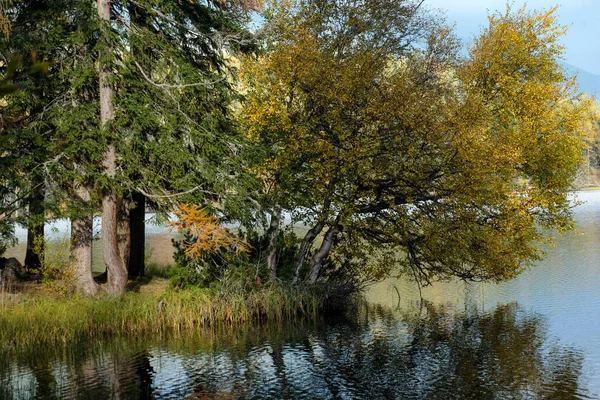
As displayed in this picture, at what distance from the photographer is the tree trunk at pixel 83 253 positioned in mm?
20156

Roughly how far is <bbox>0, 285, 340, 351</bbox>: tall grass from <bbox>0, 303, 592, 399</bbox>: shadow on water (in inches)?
29.8

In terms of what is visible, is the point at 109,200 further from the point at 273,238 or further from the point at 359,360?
the point at 359,360

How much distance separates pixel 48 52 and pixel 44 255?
250 inches

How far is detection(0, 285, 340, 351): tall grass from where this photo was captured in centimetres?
1748

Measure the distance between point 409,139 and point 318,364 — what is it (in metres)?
8.58

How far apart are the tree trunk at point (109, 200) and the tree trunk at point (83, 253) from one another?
1.97 feet

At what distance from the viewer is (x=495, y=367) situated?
1457cm

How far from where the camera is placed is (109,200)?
65.7 feet

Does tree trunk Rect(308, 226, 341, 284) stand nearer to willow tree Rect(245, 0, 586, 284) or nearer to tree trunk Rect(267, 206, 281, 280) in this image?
willow tree Rect(245, 0, 586, 284)

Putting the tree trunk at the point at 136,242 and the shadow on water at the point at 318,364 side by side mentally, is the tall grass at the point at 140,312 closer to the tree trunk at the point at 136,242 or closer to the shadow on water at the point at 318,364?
the shadow on water at the point at 318,364

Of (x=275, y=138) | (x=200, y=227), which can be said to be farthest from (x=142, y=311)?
(x=275, y=138)

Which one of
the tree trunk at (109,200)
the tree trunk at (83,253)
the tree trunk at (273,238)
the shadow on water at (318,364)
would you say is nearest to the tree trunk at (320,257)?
the tree trunk at (273,238)

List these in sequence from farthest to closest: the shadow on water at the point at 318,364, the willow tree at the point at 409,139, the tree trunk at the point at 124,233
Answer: the tree trunk at the point at 124,233
the willow tree at the point at 409,139
the shadow on water at the point at 318,364

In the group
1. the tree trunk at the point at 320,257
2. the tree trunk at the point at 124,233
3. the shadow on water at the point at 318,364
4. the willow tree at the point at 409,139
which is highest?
the willow tree at the point at 409,139
